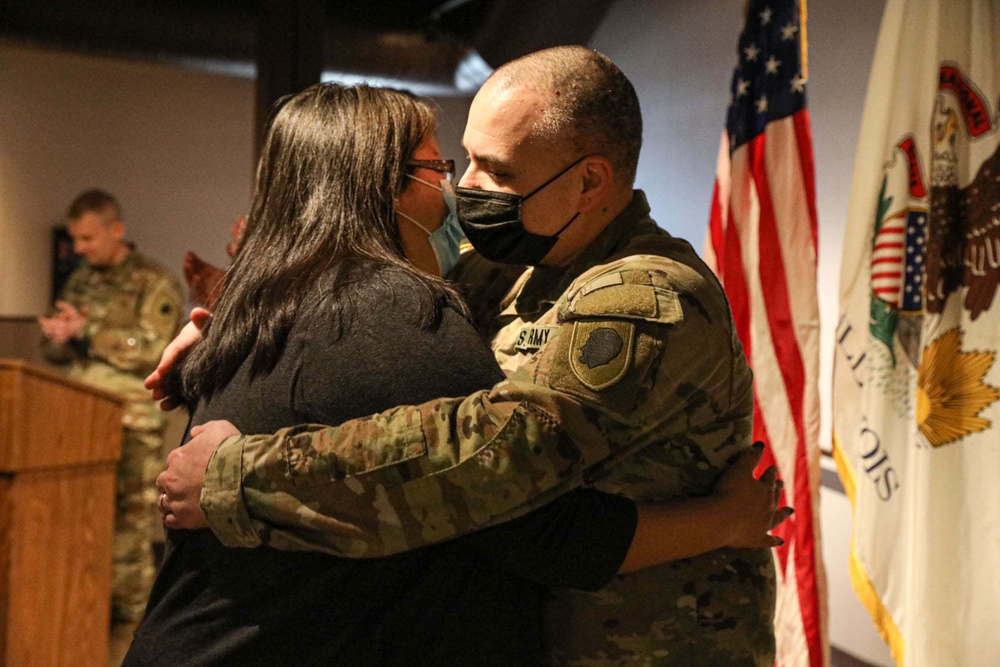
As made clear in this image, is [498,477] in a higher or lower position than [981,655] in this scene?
higher

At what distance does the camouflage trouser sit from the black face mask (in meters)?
3.64

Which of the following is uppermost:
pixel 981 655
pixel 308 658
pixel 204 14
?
pixel 204 14

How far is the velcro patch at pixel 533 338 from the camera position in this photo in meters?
1.45

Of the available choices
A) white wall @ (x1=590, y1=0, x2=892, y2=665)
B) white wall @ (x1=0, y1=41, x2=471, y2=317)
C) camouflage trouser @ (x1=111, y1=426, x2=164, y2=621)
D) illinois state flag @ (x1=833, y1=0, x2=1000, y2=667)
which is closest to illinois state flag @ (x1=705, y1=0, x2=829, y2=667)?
illinois state flag @ (x1=833, y1=0, x2=1000, y2=667)

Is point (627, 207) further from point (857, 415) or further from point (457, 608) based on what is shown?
point (857, 415)

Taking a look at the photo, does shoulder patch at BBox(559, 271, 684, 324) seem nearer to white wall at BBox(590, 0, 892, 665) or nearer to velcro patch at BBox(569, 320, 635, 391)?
velcro patch at BBox(569, 320, 635, 391)

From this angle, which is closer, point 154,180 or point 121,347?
point 121,347

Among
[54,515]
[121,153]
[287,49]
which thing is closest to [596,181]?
[54,515]

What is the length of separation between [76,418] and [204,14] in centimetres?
302

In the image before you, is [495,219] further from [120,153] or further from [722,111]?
[120,153]

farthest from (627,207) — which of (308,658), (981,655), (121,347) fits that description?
(121,347)

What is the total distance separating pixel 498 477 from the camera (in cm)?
116

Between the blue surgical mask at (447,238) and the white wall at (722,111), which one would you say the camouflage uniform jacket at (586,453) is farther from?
the white wall at (722,111)

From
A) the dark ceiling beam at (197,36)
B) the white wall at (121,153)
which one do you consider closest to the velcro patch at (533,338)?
the dark ceiling beam at (197,36)
